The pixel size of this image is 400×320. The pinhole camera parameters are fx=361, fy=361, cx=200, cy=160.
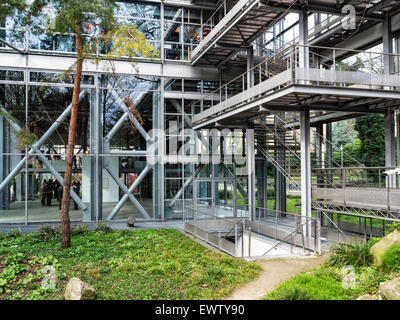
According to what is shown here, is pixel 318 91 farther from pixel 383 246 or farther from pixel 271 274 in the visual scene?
pixel 271 274

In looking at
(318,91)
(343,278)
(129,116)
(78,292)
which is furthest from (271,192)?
(78,292)

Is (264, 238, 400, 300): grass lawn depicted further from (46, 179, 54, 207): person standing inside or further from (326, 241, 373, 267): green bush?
(46, 179, 54, 207): person standing inside

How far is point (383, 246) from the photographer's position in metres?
8.49

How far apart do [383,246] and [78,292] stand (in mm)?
6862

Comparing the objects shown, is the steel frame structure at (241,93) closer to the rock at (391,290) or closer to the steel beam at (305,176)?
the steel beam at (305,176)

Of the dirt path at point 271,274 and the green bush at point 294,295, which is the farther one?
the dirt path at point 271,274

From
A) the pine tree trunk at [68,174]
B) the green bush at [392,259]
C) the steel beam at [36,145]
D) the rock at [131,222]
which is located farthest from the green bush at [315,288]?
the steel beam at [36,145]

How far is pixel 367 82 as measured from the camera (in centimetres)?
1074

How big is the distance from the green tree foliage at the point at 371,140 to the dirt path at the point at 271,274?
→ 7116 millimetres

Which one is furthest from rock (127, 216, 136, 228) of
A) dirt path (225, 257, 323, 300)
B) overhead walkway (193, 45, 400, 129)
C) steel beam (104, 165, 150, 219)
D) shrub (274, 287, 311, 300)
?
shrub (274, 287, 311, 300)

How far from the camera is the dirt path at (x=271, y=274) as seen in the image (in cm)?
769

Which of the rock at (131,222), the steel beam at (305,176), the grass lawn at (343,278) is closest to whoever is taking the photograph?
the grass lawn at (343,278)
